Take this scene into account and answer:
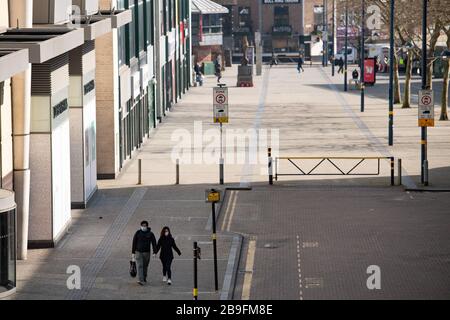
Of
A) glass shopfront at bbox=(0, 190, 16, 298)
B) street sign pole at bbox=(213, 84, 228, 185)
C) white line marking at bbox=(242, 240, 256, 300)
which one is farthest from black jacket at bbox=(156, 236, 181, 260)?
street sign pole at bbox=(213, 84, 228, 185)

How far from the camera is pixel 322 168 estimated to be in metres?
52.8

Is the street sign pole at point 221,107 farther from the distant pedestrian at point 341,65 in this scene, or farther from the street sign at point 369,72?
the distant pedestrian at point 341,65

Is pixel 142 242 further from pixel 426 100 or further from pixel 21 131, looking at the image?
pixel 426 100

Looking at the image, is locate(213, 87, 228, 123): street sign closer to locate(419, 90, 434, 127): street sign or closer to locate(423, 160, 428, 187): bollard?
locate(419, 90, 434, 127): street sign

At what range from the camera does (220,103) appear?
48844 millimetres

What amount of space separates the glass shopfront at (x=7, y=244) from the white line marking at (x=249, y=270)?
5127 millimetres

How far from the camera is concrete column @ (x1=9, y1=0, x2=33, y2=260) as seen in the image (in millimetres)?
34219

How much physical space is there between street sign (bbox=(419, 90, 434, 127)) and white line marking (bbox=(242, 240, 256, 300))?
501 inches

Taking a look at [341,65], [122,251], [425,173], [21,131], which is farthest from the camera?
[341,65]

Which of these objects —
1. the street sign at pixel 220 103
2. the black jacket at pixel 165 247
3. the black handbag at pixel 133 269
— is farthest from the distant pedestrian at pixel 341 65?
the black jacket at pixel 165 247

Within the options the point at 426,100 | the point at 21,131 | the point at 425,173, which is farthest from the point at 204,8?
the point at 21,131

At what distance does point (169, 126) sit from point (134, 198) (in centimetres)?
2617

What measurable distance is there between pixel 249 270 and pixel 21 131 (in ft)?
21.7
